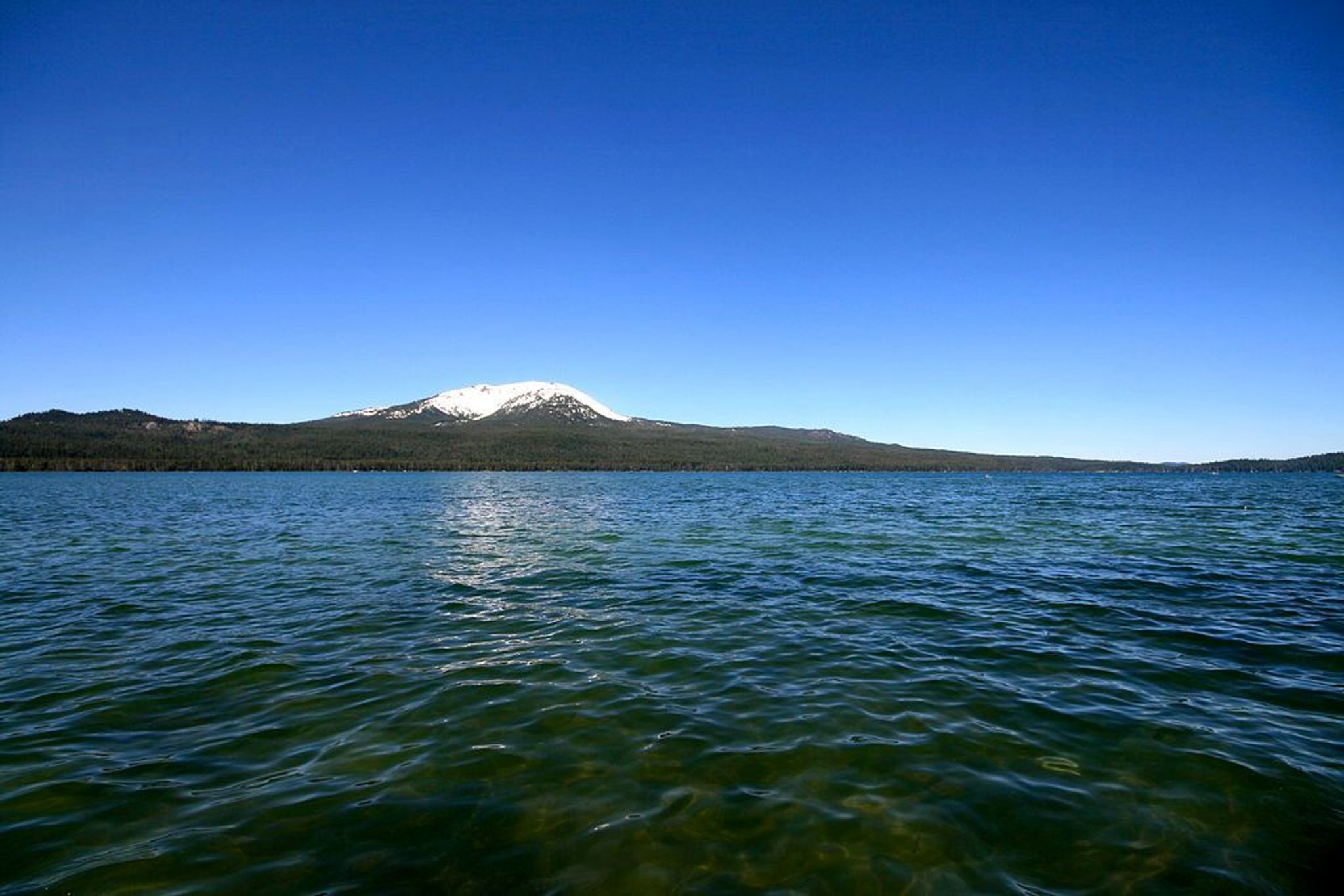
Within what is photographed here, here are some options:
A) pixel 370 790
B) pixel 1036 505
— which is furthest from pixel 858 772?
pixel 1036 505

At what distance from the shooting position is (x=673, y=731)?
9547mm

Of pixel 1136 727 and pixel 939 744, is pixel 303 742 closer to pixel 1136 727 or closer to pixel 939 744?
pixel 939 744

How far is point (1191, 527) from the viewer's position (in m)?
40.1

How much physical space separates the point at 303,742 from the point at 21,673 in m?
7.73

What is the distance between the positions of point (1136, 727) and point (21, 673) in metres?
19.9

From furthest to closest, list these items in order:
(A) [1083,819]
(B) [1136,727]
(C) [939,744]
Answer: (B) [1136,727] → (C) [939,744] → (A) [1083,819]

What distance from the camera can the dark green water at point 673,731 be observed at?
6.47 metres

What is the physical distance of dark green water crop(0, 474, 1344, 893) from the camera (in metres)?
6.47

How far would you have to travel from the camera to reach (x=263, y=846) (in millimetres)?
6625

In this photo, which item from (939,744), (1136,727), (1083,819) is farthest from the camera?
(1136,727)

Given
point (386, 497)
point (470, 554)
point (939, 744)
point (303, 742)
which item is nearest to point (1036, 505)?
point (470, 554)

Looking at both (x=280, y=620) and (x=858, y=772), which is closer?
(x=858, y=772)

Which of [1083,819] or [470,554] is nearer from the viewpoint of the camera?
[1083,819]

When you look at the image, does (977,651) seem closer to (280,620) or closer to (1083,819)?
(1083,819)
